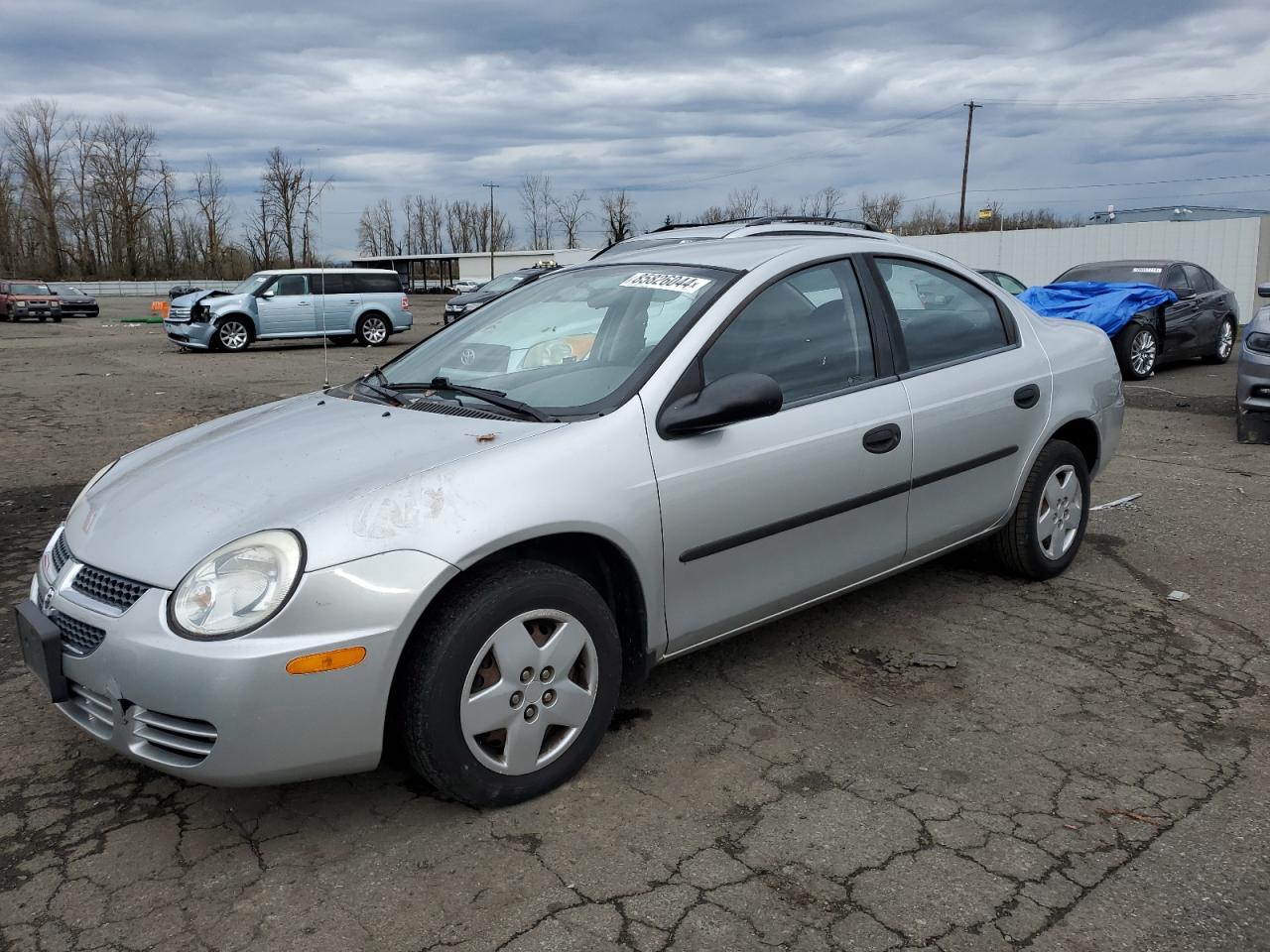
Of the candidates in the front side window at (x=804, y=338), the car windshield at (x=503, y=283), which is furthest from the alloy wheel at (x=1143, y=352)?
the car windshield at (x=503, y=283)

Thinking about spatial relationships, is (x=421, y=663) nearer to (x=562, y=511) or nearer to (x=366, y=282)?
(x=562, y=511)

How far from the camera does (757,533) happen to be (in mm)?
3287

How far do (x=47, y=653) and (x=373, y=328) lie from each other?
20.4 m

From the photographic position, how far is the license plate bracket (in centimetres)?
266

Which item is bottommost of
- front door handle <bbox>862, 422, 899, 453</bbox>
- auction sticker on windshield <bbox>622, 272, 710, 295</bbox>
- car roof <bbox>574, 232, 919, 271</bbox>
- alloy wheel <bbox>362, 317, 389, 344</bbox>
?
alloy wheel <bbox>362, 317, 389, 344</bbox>

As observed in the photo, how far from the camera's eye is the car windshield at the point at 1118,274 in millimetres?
13289

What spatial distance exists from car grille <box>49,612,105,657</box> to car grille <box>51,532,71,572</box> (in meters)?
0.24

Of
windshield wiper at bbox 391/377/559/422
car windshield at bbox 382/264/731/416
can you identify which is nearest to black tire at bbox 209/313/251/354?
car windshield at bbox 382/264/731/416

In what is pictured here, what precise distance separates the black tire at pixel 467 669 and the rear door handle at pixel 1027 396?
2.27m

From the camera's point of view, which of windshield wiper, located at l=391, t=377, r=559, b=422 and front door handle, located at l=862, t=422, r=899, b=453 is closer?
windshield wiper, located at l=391, t=377, r=559, b=422

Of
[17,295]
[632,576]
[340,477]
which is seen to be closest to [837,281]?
[632,576]

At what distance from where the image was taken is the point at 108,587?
265cm

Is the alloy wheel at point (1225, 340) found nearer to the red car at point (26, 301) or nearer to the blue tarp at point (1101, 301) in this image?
the blue tarp at point (1101, 301)

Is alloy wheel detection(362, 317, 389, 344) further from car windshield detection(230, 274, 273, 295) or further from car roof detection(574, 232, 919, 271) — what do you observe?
car roof detection(574, 232, 919, 271)
